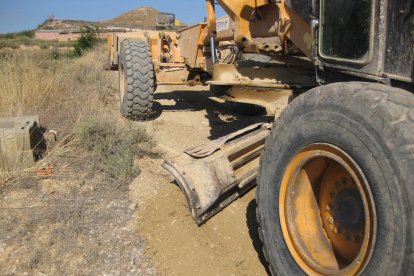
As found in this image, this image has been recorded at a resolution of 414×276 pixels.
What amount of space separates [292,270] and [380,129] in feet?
2.94

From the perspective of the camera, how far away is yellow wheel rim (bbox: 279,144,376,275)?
87.7 inches

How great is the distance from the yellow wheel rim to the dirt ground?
61 centimetres

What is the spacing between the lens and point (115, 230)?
3.39 metres

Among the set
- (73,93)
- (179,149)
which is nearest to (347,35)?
(179,149)

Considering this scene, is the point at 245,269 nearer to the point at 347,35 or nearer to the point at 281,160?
the point at 281,160

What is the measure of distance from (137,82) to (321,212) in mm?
4333

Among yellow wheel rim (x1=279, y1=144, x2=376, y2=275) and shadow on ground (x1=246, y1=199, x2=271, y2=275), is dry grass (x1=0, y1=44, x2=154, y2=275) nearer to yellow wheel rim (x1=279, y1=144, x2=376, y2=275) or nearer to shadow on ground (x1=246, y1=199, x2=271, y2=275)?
shadow on ground (x1=246, y1=199, x2=271, y2=275)

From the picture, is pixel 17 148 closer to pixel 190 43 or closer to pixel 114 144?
pixel 114 144

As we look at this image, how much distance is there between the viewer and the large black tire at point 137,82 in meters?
6.33

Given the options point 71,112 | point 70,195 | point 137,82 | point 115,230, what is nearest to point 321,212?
point 115,230

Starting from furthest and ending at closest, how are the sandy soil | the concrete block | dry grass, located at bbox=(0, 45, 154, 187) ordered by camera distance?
dry grass, located at bbox=(0, 45, 154, 187) → the concrete block → the sandy soil

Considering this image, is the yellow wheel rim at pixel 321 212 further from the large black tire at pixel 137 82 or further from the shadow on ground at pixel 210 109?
the large black tire at pixel 137 82

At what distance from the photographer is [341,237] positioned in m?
2.36

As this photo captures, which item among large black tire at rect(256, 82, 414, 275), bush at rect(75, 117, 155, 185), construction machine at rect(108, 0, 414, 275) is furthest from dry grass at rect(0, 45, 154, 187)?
large black tire at rect(256, 82, 414, 275)
